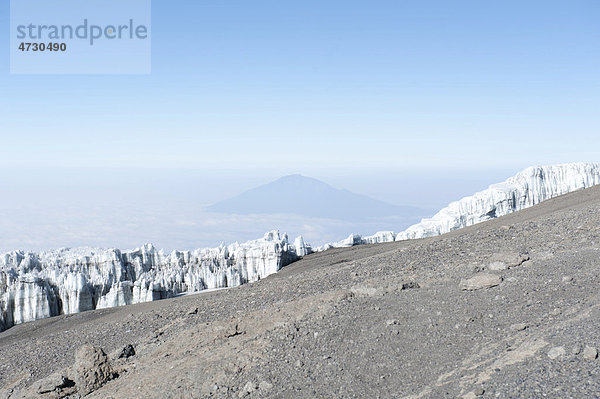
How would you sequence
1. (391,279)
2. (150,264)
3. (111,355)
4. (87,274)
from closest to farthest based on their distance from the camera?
(111,355) < (391,279) < (87,274) < (150,264)

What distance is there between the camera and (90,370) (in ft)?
34.0

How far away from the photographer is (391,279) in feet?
45.0

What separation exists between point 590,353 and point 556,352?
44 centimetres

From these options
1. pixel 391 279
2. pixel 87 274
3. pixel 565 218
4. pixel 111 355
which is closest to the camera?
pixel 111 355

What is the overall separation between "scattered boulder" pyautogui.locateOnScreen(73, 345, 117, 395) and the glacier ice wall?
25.2 m

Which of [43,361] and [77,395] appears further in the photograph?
[43,361]

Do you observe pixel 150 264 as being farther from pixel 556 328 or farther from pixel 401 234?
pixel 556 328

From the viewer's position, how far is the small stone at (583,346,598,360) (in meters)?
7.24

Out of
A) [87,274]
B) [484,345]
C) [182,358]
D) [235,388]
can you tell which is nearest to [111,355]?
[182,358]

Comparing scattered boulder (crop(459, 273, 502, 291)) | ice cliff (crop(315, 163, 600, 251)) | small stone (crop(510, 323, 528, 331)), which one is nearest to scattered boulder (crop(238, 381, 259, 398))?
small stone (crop(510, 323, 528, 331))

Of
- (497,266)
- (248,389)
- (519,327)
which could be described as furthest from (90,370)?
(497,266)

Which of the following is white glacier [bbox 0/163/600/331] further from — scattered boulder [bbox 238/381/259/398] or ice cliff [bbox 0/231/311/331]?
scattered boulder [bbox 238/381/259/398]

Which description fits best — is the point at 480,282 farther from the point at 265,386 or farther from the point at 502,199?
the point at 502,199

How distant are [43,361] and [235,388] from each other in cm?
856
